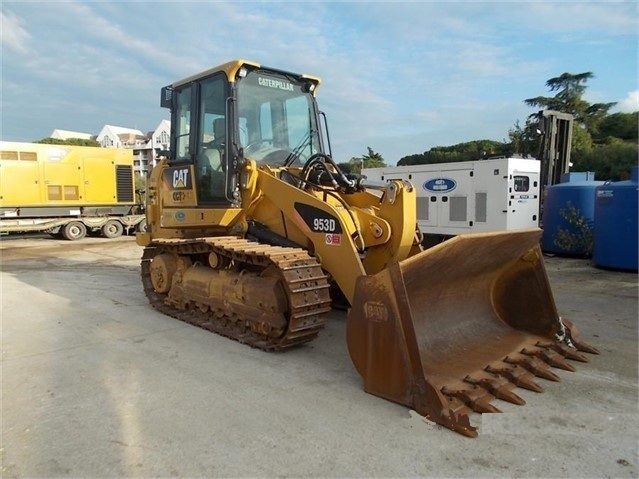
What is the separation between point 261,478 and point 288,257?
2273mm

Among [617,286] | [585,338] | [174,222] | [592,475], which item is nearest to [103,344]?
[174,222]

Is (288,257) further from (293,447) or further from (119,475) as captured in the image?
(119,475)

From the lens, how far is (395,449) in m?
3.02

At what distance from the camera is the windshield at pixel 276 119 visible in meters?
5.86

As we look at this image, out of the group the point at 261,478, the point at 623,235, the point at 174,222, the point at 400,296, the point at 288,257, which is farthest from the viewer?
the point at 623,235

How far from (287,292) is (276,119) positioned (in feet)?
8.28

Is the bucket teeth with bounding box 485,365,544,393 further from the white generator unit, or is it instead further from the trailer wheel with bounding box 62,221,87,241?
the trailer wheel with bounding box 62,221,87,241

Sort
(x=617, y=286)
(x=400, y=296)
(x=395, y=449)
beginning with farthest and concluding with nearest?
(x=617, y=286) → (x=400, y=296) → (x=395, y=449)

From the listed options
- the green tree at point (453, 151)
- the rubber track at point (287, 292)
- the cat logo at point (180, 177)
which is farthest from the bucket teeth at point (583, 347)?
the green tree at point (453, 151)

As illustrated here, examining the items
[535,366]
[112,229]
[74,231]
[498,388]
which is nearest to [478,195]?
[535,366]

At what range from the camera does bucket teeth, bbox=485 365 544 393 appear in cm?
387

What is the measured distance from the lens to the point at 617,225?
950 centimetres

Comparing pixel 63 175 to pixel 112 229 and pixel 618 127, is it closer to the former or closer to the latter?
pixel 112 229

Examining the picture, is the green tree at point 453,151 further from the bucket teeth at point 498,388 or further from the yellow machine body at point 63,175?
the bucket teeth at point 498,388
